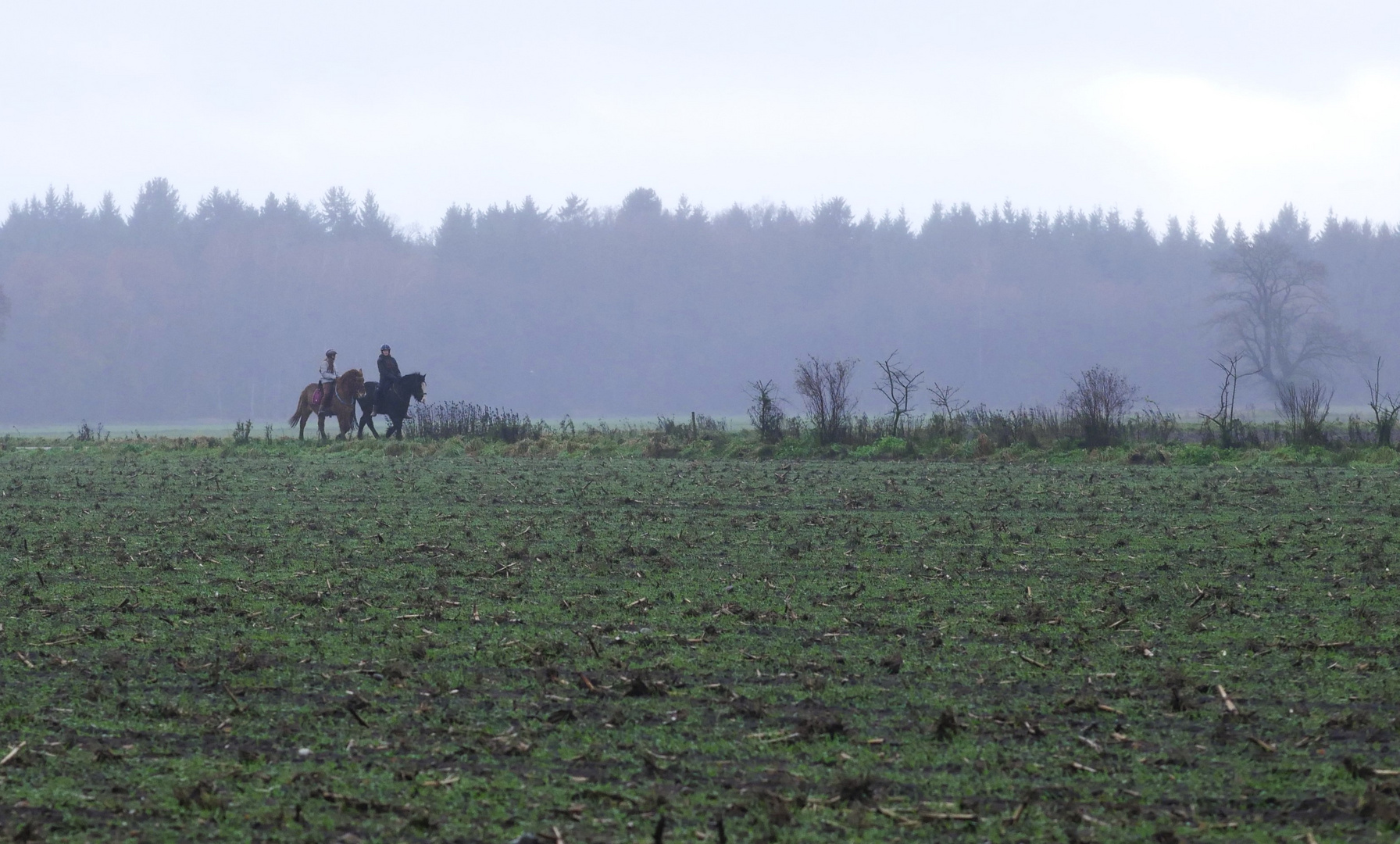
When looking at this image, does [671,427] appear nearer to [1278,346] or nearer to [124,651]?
[124,651]

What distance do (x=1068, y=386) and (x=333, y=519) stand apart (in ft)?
387

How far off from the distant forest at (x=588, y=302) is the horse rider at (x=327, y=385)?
74.7 meters

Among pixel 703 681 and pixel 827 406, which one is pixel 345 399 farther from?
pixel 703 681

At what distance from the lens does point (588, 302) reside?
12650 cm

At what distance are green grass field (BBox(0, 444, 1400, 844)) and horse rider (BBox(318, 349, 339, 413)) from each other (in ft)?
67.2

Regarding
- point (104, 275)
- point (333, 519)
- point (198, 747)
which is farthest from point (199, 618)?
point (104, 275)

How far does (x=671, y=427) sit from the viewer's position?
1162 inches

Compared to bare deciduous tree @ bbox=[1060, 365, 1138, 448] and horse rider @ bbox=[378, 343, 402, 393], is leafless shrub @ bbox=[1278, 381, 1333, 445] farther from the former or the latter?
horse rider @ bbox=[378, 343, 402, 393]

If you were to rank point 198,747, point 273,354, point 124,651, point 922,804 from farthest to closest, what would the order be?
point 273,354 < point 124,651 < point 198,747 < point 922,804

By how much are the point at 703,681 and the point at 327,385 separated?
29.0 meters

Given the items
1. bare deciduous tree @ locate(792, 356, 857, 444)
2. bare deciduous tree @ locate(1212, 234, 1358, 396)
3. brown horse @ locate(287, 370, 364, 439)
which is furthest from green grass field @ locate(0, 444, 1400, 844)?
bare deciduous tree @ locate(1212, 234, 1358, 396)

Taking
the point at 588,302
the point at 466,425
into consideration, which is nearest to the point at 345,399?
the point at 466,425

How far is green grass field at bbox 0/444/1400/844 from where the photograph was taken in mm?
4496

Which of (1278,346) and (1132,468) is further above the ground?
(1278,346)
